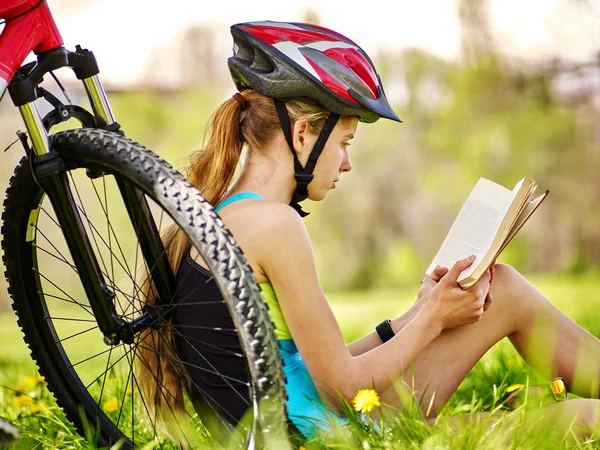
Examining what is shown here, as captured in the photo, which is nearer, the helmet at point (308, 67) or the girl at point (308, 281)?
the girl at point (308, 281)

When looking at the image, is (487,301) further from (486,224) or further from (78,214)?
(78,214)

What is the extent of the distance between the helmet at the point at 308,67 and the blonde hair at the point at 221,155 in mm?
54

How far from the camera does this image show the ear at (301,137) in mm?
2064

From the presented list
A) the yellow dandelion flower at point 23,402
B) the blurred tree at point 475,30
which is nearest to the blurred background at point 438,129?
the blurred tree at point 475,30

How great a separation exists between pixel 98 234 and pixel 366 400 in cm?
77

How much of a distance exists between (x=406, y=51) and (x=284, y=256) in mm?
7114

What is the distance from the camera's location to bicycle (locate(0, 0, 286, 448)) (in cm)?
159

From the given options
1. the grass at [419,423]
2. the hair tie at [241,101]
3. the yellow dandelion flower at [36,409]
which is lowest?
the grass at [419,423]

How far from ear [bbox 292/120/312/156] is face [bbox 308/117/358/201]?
1.2 inches

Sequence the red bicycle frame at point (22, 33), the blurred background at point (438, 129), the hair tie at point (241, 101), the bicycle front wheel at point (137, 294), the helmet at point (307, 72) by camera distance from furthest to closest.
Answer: the blurred background at point (438, 129) < the hair tie at point (241, 101) < the helmet at point (307, 72) < the red bicycle frame at point (22, 33) < the bicycle front wheel at point (137, 294)

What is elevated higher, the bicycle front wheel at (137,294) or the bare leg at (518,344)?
the bicycle front wheel at (137,294)

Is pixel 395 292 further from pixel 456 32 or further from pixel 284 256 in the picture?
pixel 284 256

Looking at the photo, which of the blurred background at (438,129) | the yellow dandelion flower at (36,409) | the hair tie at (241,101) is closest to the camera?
the hair tie at (241,101)

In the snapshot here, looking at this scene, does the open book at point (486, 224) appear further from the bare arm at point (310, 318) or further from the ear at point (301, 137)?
the ear at point (301, 137)
